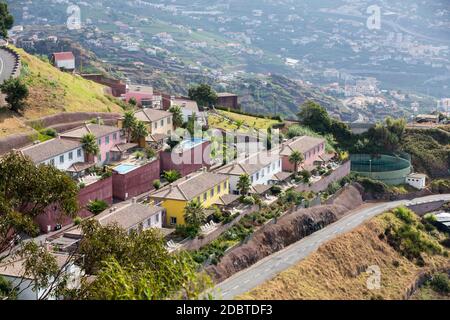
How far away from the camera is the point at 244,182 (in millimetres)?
45250

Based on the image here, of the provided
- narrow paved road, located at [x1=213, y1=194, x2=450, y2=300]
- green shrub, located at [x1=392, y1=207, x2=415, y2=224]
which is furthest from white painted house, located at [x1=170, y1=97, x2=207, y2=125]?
green shrub, located at [x1=392, y1=207, x2=415, y2=224]

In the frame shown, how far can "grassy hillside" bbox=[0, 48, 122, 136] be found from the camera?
4563 centimetres

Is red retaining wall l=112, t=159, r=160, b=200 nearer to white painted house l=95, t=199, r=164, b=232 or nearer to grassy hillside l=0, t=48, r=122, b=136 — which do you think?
white painted house l=95, t=199, r=164, b=232

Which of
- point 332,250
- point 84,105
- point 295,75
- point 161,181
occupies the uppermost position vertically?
point 84,105

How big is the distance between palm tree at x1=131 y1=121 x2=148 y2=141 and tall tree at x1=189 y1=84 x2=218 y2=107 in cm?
1767

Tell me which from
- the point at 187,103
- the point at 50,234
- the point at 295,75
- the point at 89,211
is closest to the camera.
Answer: the point at 50,234

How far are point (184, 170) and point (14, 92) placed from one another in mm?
11552

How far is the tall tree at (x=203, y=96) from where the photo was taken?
216 ft

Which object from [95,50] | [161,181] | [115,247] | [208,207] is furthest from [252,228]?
[95,50]

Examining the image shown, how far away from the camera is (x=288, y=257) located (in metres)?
40.9

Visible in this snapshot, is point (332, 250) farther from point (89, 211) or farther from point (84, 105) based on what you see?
point (84, 105)

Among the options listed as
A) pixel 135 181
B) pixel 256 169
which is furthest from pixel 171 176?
pixel 256 169

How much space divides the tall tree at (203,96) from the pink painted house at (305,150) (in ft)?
36.6

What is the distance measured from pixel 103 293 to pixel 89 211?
69.7 ft
